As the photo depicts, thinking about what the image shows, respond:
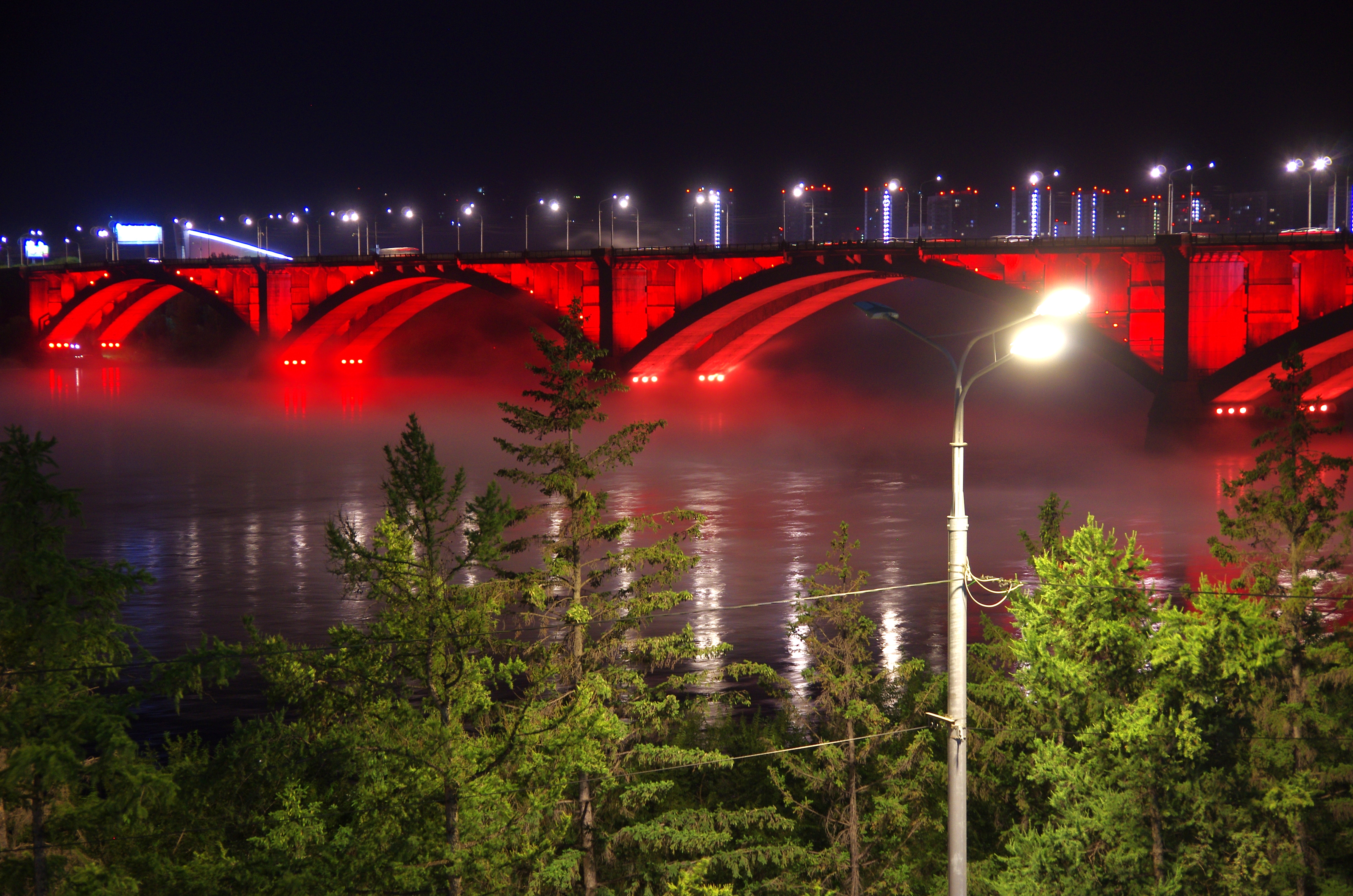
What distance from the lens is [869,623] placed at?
17797mm

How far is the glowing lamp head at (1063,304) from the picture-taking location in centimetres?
1224

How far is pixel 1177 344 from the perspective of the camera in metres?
52.4

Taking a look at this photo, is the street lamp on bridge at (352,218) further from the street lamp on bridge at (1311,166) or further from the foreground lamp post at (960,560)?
the foreground lamp post at (960,560)

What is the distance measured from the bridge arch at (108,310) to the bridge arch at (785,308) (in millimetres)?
52296

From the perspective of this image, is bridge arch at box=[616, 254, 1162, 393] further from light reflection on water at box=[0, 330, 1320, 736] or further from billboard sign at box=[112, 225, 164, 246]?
billboard sign at box=[112, 225, 164, 246]

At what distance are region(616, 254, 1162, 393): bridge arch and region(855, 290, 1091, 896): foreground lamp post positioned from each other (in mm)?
43777

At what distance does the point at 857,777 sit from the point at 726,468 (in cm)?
3912

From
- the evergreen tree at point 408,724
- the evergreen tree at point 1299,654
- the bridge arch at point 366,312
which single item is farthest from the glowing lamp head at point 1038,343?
the bridge arch at point 366,312

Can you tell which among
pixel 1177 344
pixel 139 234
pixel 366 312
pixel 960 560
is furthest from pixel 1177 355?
pixel 139 234

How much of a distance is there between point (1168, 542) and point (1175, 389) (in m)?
17.9

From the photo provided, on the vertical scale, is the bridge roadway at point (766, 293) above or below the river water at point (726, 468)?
above

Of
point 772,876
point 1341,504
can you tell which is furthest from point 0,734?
point 1341,504

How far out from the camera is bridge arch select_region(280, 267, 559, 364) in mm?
85438

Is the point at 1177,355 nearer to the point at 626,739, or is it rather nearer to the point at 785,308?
the point at 785,308
